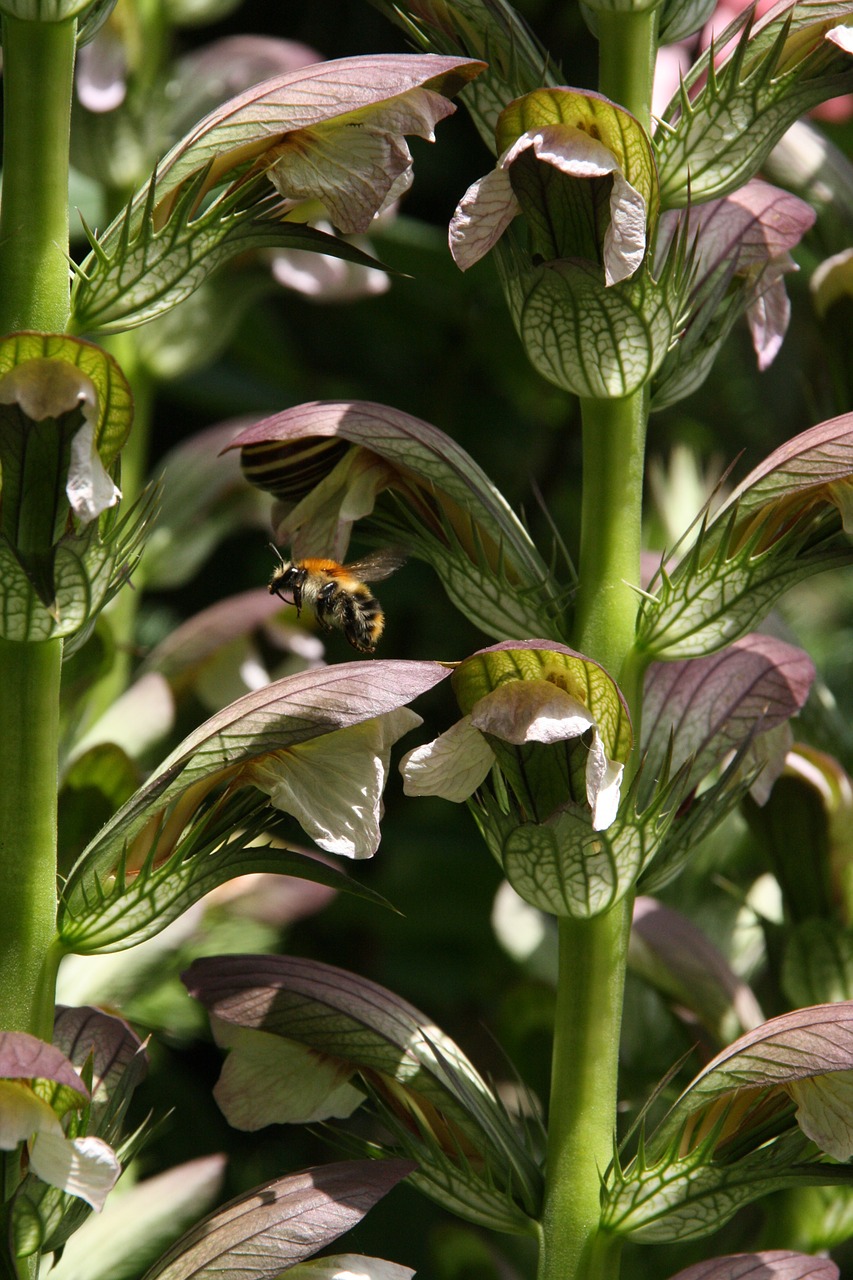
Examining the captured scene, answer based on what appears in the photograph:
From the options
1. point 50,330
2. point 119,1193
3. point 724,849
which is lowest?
point 119,1193

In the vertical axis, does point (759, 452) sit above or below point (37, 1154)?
below

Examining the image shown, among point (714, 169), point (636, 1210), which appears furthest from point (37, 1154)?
point (714, 169)

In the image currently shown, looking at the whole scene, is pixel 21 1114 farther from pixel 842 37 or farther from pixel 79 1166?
pixel 842 37

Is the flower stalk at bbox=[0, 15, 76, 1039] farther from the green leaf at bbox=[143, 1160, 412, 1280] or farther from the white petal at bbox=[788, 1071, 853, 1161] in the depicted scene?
the white petal at bbox=[788, 1071, 853, 1161]

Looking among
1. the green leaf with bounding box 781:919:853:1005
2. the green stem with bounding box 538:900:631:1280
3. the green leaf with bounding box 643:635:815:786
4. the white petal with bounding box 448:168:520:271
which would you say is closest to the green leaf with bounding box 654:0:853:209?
the white petal with bounding box 448:168:520:271

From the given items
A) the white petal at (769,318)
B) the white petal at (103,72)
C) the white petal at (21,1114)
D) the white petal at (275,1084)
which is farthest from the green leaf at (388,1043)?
the white petal at (103,72)

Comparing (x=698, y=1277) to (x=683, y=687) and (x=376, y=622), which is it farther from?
(x=376, y=622)

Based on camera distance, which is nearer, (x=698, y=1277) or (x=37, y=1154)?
(x=37, y=1154)

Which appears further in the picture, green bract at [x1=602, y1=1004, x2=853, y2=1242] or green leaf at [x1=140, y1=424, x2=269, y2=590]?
green leaf at [x1=140, y1=424, x2=269, y2=590]
